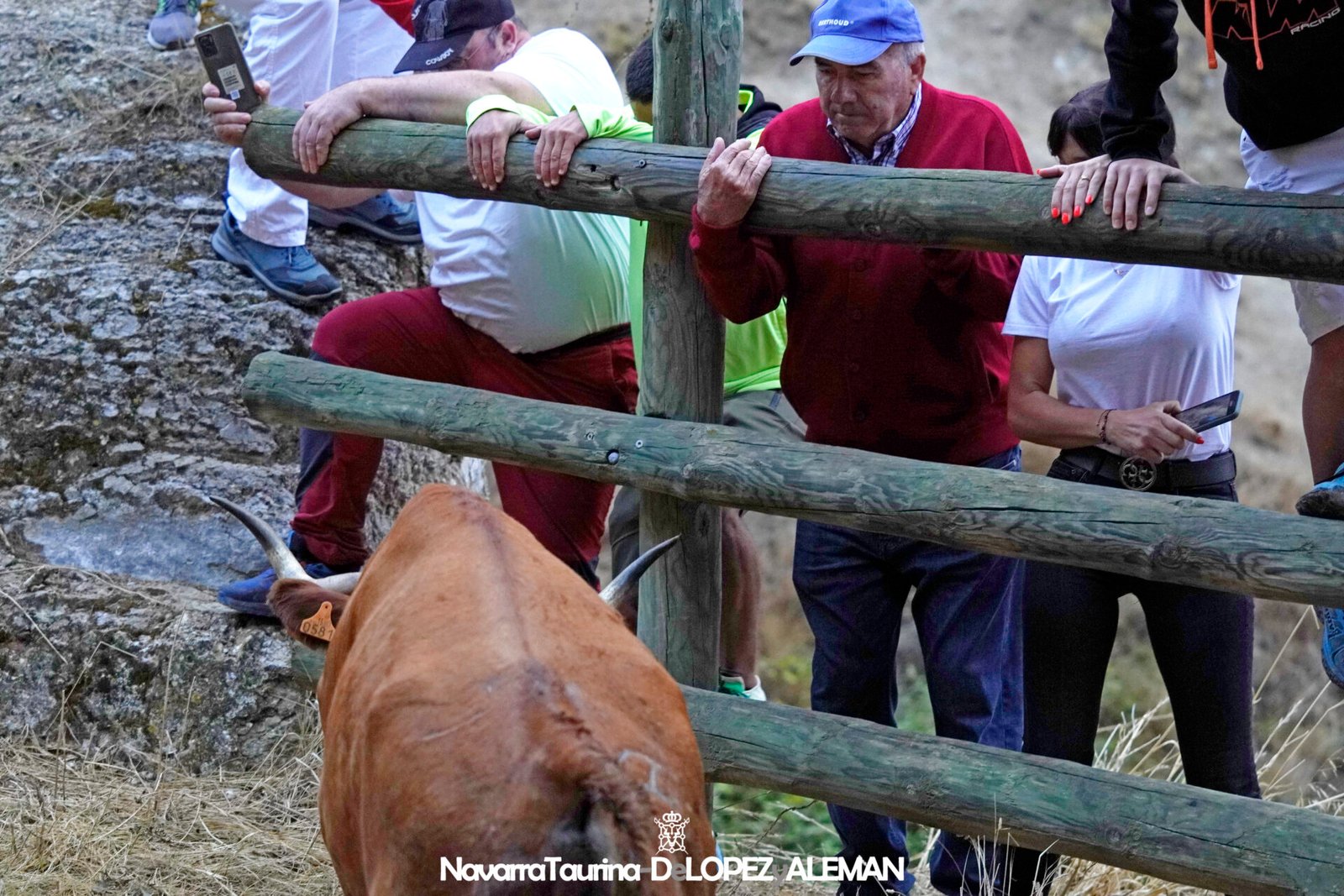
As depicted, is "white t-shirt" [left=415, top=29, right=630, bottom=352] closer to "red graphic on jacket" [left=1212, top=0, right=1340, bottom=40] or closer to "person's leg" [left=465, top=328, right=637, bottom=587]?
"person's leg" [left=465, top=328, right=637, bottom=587]

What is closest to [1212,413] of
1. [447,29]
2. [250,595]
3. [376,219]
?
[447,29]

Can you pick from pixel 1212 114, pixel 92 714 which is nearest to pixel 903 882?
pixel 92 714

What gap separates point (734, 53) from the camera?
366 cm

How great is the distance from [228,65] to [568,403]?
1.39 m

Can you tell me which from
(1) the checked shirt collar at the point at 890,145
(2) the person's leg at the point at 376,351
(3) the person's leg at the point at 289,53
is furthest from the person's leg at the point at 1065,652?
(3) the person's leg at the point at 289,53

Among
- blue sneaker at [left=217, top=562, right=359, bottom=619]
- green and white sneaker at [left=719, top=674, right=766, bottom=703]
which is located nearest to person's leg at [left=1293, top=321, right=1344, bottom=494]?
green and white sneaker at [left=719, top=674, right=766, bottom=703]

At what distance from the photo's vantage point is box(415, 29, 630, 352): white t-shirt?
420 centimetres

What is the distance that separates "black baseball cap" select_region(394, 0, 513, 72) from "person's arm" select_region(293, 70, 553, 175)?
0.21 m

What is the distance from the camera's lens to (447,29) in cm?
437

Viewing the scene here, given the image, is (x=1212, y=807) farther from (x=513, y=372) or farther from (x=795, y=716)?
(x=513, y=372)

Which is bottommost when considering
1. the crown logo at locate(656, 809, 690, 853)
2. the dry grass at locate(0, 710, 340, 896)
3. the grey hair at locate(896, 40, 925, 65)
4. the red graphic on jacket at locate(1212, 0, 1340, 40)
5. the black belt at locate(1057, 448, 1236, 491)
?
the dry grass at locate(0, 710, 340, 896)

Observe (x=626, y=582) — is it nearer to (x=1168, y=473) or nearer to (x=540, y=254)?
(x=1168, y=473)

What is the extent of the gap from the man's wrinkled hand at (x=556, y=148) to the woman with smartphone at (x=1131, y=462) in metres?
1.18

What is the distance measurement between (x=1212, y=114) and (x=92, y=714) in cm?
776
